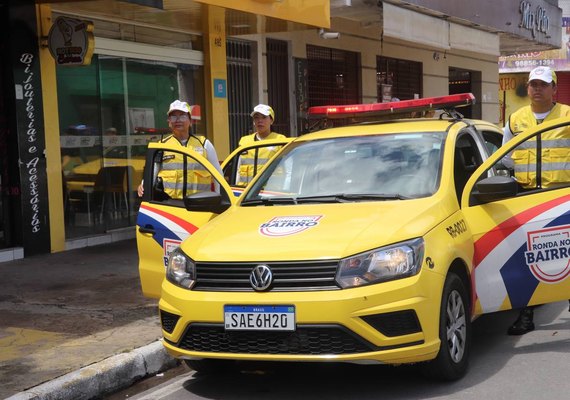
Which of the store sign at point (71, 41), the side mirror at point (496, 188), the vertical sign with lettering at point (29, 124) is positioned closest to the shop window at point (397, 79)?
the store sign at point (71, 41)

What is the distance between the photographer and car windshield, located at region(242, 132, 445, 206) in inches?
201

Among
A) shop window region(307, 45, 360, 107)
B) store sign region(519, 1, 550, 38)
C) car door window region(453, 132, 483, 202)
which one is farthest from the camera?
store sign region(519, 1, 550, 38)

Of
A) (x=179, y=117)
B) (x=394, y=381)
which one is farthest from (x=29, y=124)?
(x=394, y=381)

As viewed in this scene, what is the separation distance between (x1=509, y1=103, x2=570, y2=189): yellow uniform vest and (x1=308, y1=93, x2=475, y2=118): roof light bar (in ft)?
2.88

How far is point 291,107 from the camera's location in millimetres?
15312

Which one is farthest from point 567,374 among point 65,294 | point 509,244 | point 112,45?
point 112,45

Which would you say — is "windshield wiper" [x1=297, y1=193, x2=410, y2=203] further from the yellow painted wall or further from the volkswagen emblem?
the yellow painted wall

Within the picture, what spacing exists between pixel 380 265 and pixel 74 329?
3048 millimetres

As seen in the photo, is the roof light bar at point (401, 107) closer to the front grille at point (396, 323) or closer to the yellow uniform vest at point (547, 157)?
the yellow uniform vest at point (547, 157)

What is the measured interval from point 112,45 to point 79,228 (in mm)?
2645

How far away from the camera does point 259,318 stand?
422 centimetres

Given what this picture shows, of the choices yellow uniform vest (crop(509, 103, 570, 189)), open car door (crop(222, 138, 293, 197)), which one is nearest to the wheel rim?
yellow uniform vest (crop(509, 103, 570, 189))

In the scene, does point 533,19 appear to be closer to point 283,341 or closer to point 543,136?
point 543,136

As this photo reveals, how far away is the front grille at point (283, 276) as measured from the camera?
420cm
